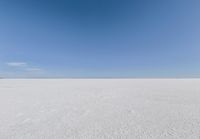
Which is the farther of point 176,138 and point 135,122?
point 135,122

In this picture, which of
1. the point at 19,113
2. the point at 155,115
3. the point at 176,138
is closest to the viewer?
the point at 176,138

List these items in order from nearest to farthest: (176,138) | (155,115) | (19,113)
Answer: (176,138), (155,115), (19,113)

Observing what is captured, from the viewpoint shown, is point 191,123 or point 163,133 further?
point 191,123

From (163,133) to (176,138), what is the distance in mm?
197

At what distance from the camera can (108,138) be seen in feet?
6.10

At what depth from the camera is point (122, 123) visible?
A: 7.91 ft

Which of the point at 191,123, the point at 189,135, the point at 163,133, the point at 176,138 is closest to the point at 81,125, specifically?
the point at 163,133

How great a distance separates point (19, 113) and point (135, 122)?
2.99 metres

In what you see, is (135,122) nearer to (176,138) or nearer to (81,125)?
(176,138)

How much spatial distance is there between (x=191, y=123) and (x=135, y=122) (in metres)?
1.11

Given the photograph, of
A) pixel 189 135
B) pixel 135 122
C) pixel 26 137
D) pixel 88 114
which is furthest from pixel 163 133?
pixel 26 137

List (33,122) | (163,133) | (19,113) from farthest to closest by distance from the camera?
(19,113)
(33,122)
(163,133)

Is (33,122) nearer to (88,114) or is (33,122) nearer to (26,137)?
(26,137)

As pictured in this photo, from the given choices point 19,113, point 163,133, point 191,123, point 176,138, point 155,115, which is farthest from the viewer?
point 19,113
